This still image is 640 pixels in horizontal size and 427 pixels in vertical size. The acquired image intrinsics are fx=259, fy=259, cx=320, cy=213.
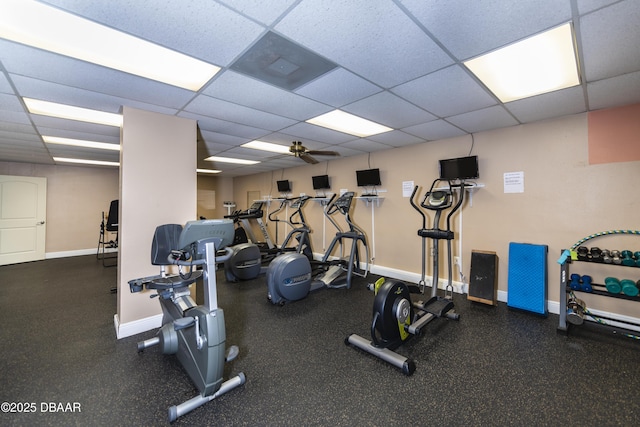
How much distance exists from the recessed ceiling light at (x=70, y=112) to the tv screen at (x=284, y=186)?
4052 millimetres

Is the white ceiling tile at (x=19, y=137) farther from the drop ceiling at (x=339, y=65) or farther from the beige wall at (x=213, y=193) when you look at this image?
the beige wall at (x=213, y=193)

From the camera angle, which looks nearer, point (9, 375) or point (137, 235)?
point (9, 375)

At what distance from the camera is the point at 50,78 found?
215cm

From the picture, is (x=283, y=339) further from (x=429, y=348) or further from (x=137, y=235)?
(x=137, y=235)

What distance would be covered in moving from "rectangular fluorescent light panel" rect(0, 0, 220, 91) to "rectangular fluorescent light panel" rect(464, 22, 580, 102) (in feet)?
7.28

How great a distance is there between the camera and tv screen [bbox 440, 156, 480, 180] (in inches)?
148

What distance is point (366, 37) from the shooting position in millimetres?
1675

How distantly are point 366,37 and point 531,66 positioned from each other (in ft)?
4.96

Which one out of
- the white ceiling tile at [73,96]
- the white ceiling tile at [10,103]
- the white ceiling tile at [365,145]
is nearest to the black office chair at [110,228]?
the white ceiling tile at [10,103]

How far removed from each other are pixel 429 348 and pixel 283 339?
1.44 m

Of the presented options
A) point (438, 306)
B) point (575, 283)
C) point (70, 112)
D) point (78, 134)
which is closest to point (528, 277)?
point (575, 283)

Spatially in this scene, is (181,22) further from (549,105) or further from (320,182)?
(320,182)

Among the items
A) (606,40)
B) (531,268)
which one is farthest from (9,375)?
(531,268)

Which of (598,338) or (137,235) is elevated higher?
(137,235)
